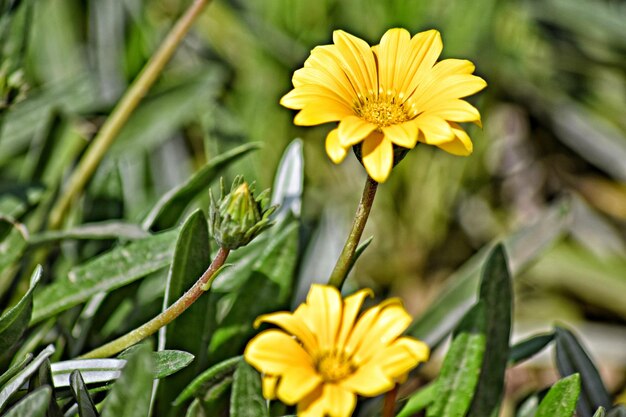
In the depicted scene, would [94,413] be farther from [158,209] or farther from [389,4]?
[389,4]

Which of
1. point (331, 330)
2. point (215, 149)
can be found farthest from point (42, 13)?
point (331, 330)

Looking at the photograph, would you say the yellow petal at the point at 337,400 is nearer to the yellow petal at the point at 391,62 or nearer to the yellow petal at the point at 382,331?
the yellow petal at the point at 382,331

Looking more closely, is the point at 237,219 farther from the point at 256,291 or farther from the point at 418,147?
the point at 418,147

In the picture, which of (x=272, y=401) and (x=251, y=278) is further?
(x=251, y=278)

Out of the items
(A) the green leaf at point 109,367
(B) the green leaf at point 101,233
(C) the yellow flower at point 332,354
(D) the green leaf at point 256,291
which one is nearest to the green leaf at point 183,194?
(B) the green leaf at point 101,233

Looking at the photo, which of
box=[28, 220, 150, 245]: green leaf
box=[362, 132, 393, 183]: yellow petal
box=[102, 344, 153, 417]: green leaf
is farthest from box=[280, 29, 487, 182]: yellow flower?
box=[28, 220, 150, 245]: green leaf
